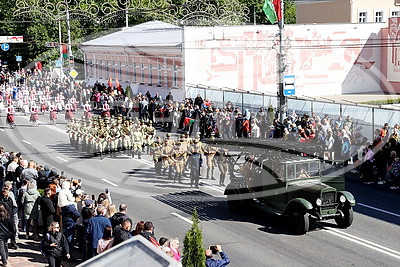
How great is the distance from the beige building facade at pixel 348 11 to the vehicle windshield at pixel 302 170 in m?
43.3

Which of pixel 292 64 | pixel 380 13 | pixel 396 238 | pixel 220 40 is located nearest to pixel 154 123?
pixel 220 40

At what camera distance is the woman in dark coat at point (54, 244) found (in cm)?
1195

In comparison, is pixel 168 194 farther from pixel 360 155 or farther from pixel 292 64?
pixel 292 64

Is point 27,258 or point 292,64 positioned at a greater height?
point 292,64

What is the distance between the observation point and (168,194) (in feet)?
67.3

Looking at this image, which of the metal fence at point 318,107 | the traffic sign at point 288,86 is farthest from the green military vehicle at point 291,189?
the traffic sign at point 288,86

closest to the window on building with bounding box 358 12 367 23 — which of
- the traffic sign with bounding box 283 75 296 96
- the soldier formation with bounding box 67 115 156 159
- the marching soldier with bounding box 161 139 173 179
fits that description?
the traffic sign with bounding box 283 75 296 96

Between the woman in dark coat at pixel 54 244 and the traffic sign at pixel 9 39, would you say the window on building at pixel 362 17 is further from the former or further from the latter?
the woman in dark coat at pixel 54 244

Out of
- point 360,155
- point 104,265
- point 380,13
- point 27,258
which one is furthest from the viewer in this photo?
point 380,13

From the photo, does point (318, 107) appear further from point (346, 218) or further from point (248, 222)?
point (346, 218)

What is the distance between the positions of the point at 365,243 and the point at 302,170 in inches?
95.1

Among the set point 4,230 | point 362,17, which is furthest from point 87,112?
point 362,17

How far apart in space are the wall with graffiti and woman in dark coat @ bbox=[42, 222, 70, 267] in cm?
2909

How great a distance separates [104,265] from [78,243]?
10062mm
